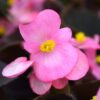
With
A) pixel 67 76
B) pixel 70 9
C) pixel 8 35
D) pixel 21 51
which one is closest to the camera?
pixel 67 76

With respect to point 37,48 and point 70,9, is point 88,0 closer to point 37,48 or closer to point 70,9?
point 70,9

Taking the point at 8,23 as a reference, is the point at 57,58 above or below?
above

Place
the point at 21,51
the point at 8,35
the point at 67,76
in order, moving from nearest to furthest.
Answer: the point at 67,76 < the point at 21,51 < the point at 8,35

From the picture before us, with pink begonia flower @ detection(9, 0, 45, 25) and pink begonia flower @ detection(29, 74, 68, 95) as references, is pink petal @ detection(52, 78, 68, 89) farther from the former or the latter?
pink begonia flower @ detection(9, 0, 45, 25)

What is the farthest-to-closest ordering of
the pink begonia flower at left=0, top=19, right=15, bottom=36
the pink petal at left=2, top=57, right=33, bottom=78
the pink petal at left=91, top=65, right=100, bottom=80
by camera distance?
the pink begonia flower at left=0, top=19, right=15, bottom=36 < the pink petal at left=91, top=65, right=100, bottom=80 < the pink petal at left=2, top=57, right=33, bottom=78

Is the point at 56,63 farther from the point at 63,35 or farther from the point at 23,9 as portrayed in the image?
the point at 23,9

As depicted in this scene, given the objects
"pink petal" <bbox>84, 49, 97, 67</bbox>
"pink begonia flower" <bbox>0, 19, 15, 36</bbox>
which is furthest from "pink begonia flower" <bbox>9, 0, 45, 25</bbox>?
"pink petal" <bbox>84, 49, 97, 67</bbox>

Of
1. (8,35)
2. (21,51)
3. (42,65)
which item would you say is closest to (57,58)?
(42,65)

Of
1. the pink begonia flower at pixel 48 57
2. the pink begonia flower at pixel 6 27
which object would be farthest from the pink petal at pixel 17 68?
the pink begonia flower at pixel 6 27
